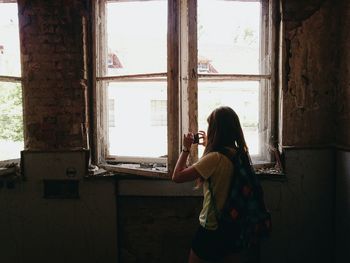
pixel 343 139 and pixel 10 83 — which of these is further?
pixel 10 83

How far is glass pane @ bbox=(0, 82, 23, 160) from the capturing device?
259cm

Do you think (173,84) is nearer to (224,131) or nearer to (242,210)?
(224,131)

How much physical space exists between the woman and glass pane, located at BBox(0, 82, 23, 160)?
1574 millimetres

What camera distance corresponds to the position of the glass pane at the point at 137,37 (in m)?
2.47

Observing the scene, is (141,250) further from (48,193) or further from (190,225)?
(48,193)

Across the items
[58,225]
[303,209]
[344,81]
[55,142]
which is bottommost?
[58,225]

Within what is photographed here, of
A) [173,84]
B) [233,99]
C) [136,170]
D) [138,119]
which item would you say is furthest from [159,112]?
[233,99]

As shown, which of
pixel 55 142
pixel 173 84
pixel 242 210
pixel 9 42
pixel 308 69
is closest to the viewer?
pixel 242 210

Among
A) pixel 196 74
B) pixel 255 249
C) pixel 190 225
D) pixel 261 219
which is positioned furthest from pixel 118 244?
pixel 196 74

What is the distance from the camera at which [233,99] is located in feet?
8.27

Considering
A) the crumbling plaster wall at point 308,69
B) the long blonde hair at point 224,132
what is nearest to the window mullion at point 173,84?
the long blonde hair at point 224,132

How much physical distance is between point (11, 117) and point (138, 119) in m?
1.06

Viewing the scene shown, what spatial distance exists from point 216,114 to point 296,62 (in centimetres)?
102

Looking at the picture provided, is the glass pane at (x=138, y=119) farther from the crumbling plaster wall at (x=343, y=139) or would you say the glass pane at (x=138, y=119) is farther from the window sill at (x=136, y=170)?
the crumbling plaster wall at (x=343, y=139)
